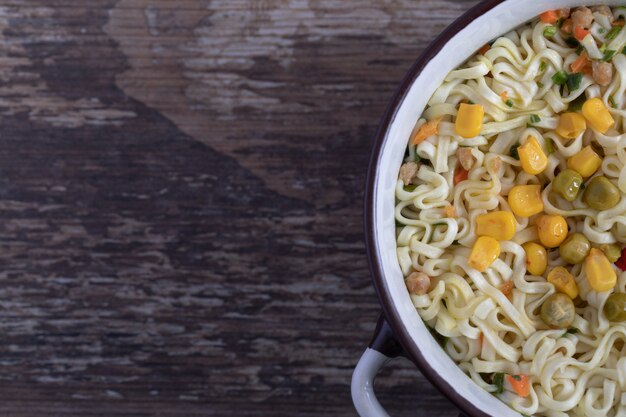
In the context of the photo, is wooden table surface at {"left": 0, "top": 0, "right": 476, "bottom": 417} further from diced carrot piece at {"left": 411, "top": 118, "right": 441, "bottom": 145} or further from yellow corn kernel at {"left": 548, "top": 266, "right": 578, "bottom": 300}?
yellow corn kernel at {"left": 548, "top": 266, "right": 578, "bottom": 300}

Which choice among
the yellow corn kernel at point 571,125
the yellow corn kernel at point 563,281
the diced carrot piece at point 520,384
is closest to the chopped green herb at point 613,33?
the yellow corn kernel at point 571,125

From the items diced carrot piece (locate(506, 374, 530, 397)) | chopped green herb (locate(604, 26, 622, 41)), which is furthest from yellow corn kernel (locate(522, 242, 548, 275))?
chopped green herb (locate(604, 26, 622, 41))

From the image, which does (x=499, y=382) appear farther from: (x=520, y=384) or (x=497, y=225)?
(x=497, y=225)

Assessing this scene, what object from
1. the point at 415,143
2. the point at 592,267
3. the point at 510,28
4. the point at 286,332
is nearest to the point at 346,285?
the point at 286,332

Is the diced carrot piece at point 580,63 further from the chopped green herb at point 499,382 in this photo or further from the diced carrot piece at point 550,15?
the chopped green herb at point 499,382

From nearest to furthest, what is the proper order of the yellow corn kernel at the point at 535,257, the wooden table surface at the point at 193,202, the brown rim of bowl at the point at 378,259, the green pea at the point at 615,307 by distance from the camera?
1. the brown rim of bowl at the point at 378,259
2. the green pea at the point at 615,307
3. the yellow corn kernel at the point at 535,257
4. the wooden table surface at the point at 193,202

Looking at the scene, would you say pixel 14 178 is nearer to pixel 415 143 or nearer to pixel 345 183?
pixel 345 183
